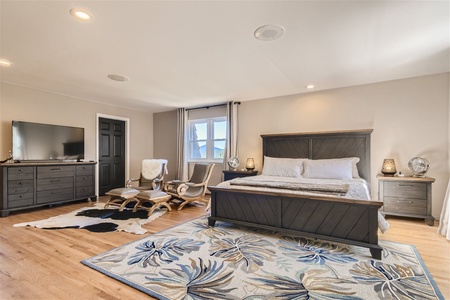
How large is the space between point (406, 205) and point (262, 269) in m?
2.93

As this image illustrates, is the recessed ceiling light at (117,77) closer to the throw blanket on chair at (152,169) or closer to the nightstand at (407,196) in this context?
the throw blanket on chair at (152,169)

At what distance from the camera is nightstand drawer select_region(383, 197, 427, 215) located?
3.39 metres

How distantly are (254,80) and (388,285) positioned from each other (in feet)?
10.5

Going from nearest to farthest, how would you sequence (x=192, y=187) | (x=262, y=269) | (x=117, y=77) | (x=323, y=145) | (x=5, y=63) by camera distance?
1. (x=262, y=269)
2. (x=5, y=63)
3. (x=117, y=77)
4. (x=323, y=145)
5. (x=192, y=187)

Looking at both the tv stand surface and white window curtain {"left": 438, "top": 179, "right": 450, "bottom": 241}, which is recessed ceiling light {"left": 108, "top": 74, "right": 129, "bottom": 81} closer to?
the tv stand surface

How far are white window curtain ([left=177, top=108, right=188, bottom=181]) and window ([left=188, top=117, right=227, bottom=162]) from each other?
183mm

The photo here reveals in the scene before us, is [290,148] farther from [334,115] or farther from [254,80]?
[254,80]

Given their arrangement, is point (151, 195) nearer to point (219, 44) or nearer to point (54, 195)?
point (54, 195)

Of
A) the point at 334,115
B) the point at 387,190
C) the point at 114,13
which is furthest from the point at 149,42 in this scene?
the point at 387,190

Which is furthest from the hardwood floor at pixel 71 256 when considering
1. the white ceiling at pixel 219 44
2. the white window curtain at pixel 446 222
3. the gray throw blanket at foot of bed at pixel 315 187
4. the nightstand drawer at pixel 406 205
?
the white ceiling at pixel 219 44

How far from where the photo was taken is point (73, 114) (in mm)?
4949

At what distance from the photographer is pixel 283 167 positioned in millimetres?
4246

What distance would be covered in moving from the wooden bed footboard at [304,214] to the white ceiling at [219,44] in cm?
178

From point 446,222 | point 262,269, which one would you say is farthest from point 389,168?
point 262,269
